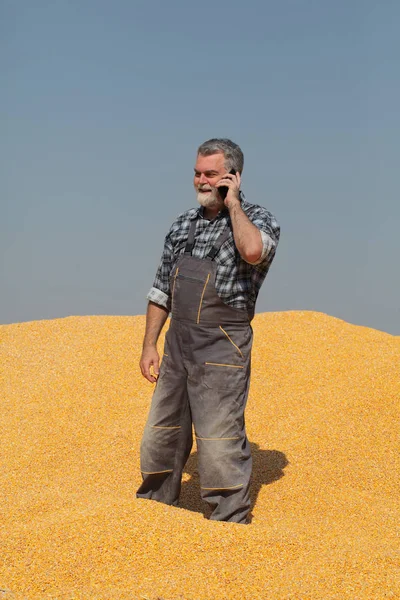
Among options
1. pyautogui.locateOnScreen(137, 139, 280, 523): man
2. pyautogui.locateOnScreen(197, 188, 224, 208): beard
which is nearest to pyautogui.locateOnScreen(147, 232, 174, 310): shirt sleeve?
pyautogui.locateOnScreen(137, 139, 280, 523): man

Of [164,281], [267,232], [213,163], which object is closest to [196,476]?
[164,281]

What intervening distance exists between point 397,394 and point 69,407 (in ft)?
10.9

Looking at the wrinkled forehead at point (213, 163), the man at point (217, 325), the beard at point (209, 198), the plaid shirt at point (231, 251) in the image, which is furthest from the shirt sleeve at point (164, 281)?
the wrinkled forehead at point (213, 163)

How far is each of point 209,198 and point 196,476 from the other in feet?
7.80

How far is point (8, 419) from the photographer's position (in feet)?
23.7

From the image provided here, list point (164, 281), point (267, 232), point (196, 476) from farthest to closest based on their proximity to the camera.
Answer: point (196, 476) → point (164, 281) → point (267, 232)

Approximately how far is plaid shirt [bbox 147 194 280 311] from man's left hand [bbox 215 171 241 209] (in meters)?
0.18

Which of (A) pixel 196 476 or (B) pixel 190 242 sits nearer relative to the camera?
(B) pixel 190 242

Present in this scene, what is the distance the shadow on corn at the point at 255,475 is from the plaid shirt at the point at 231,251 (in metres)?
1.52

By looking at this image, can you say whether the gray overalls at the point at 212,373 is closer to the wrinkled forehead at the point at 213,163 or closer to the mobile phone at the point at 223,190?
the mobile phone at the point at 223,190

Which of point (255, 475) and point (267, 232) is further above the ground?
point (267, 232)

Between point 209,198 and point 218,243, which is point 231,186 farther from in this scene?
point 218,243

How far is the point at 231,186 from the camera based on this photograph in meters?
4.39

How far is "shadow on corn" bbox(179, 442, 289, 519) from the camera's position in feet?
16.9
